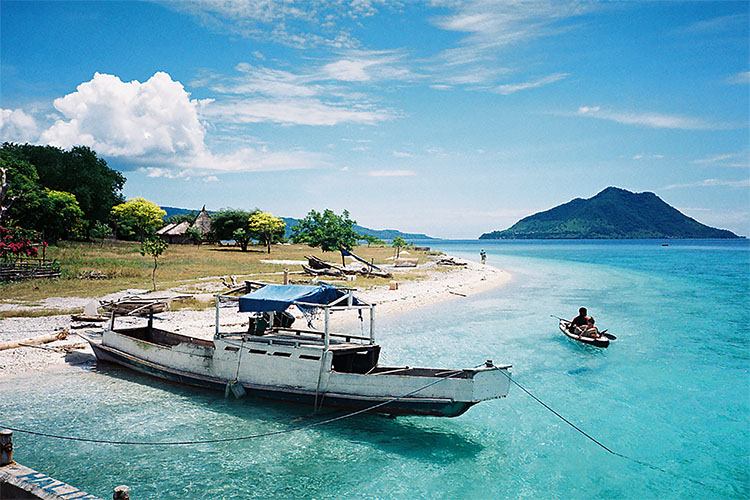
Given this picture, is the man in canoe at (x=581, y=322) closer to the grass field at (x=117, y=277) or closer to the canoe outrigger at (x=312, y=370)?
the canoe outrigger at (x=312, y=370)

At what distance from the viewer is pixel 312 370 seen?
1384 centimetres

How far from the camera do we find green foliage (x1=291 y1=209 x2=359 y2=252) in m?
55.8

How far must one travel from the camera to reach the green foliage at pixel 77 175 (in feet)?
236

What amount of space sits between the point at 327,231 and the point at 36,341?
125 ft

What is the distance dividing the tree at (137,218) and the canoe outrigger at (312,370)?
82606 millimetres

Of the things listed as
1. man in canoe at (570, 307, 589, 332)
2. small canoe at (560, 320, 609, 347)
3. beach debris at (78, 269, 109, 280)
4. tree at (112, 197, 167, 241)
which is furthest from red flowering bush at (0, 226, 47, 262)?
tree at (112, 197, 167, 241)

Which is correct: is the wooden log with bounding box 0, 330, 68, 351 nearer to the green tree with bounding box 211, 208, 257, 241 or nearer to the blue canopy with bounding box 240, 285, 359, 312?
the blue canopy with bounding box 240, 285, 359, 312

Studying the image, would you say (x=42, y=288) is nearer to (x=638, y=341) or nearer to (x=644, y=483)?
(x=644, y=483)

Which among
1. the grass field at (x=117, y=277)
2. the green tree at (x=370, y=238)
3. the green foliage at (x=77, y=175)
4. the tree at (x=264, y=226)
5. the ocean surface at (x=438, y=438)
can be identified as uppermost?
the green foliage at (x=77, y=175)

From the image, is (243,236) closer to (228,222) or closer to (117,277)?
(228,222)

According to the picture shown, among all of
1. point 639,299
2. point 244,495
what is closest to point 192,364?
point 244,495

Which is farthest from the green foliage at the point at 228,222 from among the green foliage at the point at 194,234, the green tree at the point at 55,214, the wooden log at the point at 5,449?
the wooden log at the point at 5,449

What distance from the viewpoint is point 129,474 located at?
433 inches

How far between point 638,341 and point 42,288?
38.7 metres
